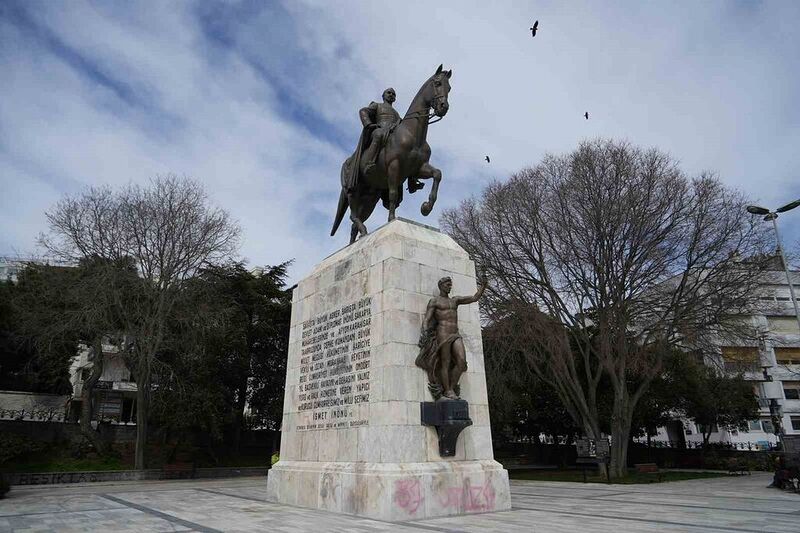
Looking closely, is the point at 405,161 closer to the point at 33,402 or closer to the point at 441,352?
the point at 441,352

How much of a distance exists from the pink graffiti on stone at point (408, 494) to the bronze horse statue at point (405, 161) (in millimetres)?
5536

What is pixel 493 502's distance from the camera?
31.3ft

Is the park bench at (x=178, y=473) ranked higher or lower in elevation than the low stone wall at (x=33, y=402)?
lower

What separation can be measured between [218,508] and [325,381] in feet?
10.7

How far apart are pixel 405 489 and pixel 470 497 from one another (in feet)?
4.77

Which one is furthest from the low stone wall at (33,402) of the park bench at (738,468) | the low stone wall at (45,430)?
the park bench at (738,468)

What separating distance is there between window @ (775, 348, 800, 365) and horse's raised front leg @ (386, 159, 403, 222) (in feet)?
173

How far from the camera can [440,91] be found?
1100 cm

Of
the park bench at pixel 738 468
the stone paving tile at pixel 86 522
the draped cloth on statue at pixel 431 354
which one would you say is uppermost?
the draped cloth on statue at pixel 431 354

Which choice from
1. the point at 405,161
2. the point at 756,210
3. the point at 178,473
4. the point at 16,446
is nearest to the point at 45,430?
the point at 16,446

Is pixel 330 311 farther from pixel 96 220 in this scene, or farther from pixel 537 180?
pixel 96 220

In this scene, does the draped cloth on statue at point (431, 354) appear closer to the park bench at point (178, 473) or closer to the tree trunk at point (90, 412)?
the park bench at point (178, 473)

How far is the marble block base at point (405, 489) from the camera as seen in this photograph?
840cm

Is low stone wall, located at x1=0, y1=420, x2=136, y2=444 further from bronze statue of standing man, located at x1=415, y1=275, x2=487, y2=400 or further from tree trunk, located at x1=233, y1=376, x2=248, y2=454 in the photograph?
bronze statue of standing man, located at x1=415, y1=275, x2=487, y2=400
